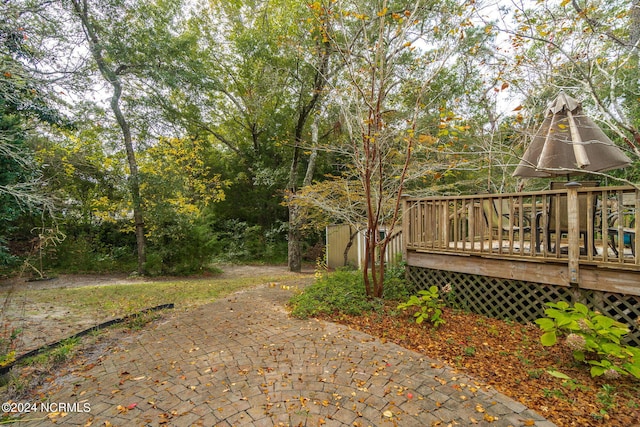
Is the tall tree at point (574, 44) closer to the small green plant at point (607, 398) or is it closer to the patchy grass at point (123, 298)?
the small green plant at point (607, 398)

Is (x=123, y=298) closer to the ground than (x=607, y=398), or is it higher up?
closer to the ground

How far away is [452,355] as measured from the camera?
3.12 meters

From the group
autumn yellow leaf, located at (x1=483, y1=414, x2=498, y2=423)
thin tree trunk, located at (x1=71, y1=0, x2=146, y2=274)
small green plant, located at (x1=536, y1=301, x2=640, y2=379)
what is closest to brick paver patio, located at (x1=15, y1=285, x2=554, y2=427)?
autumn yellow leaf, located at (x1=483, y1=414, x2=498, y2=423)

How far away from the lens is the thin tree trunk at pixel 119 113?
8977 millimetres

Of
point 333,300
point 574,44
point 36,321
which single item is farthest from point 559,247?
point 36,321

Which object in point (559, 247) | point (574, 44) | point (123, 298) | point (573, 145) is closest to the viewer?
point (559, 247)

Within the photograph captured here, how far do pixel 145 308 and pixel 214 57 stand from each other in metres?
12.2

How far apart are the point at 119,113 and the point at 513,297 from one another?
40.8 ft

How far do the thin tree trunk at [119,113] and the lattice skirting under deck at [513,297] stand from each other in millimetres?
9446

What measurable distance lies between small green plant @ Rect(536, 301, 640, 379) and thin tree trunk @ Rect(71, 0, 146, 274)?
11.3 m

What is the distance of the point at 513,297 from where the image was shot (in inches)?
160

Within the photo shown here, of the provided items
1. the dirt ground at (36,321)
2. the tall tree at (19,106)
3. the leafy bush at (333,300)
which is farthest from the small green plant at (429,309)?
the tall tree at (19,106)

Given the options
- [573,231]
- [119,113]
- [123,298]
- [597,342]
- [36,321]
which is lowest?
[123,298]

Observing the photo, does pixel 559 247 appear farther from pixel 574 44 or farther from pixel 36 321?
pixel 36 321
